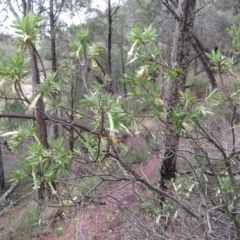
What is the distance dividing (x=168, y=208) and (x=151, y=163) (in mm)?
4451

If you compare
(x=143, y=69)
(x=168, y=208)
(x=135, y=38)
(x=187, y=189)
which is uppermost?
(x=135, y=38)

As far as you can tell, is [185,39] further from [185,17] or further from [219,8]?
[219,8]

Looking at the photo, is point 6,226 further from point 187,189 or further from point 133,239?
point 187,189

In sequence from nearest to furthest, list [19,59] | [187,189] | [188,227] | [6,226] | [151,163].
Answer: [19,59] < [188,227] < [187,189] < [6,226] < [151,163]

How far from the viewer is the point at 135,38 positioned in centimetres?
171

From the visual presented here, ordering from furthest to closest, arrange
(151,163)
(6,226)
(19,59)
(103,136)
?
(151,163), (6,226), (103,136), (19,59)

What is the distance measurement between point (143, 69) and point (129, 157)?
5.94 metres

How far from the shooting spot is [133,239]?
2.83 metres

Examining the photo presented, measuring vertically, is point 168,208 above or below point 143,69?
below

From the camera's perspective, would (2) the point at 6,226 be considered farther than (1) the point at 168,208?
Yes

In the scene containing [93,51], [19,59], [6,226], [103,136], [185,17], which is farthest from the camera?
[6,226]

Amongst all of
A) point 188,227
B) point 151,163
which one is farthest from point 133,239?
point 151,163

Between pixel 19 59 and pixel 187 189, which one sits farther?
pixel 187 189

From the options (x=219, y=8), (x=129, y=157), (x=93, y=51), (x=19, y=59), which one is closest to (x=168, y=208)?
(x=93, y=51)
